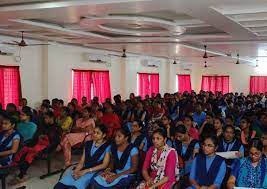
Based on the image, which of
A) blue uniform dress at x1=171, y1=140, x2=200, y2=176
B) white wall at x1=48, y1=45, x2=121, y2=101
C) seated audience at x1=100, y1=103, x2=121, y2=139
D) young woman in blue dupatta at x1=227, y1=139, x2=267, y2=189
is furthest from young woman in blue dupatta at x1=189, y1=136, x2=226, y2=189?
white wall at x1=48, y1=45, x2=121, y2=101

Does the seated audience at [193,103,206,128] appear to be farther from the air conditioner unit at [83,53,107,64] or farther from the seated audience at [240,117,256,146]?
the air conditioner unit at [83,53,107,64]

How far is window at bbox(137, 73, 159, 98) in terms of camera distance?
13.9 metres

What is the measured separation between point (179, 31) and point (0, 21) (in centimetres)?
313

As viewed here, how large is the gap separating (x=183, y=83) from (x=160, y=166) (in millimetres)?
13926

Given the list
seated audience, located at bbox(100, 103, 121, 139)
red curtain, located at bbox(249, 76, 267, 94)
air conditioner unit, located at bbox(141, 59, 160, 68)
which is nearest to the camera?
seated audience, located at bbox(100, 103, 121, 139)

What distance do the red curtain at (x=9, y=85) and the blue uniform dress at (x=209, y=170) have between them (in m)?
5.70

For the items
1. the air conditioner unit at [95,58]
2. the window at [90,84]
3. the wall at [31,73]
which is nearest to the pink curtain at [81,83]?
the window at [90,84]

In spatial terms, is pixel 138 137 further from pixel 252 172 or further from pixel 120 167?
pixel 252 172

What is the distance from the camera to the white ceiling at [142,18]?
4.15 meters

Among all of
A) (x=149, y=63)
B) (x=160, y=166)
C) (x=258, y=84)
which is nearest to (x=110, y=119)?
(x=160, y=166)

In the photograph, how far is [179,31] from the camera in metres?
6.61

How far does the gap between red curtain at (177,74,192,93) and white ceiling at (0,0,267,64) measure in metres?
8.52

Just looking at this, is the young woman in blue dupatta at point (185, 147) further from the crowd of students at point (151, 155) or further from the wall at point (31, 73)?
the wall at point (31, 73)

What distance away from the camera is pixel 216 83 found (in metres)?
18.0
